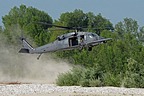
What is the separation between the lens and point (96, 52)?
46125 millimetres

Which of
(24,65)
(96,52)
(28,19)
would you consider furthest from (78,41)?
(28,19)

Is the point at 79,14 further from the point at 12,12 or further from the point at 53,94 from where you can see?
the point at 53,94

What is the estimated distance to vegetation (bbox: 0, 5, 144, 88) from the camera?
32312 mm

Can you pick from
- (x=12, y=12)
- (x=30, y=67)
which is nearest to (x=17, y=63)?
(x=30, y=67)

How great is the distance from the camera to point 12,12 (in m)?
69.6

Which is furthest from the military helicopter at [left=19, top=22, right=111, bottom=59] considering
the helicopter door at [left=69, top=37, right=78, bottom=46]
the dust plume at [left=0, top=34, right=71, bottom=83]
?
the dust plume at [left=0, top=34, right=71, bottom=83]

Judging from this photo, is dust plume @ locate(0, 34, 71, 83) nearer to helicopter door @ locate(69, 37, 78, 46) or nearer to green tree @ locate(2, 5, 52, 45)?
green tree @ locate(2, 5, 52, 45)

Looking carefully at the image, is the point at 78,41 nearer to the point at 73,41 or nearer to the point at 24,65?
the point at 73,41

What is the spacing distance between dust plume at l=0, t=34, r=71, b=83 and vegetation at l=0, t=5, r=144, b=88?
1.06 metres

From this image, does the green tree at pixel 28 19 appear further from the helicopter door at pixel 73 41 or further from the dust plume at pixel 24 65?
the helicopter door at pixel 73 41

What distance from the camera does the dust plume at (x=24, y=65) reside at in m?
49.6

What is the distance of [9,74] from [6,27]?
31.1ft

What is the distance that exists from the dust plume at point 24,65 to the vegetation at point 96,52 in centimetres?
106

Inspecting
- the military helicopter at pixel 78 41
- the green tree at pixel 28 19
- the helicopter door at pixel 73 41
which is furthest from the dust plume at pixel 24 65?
the helicopter door at pixel 73 41
